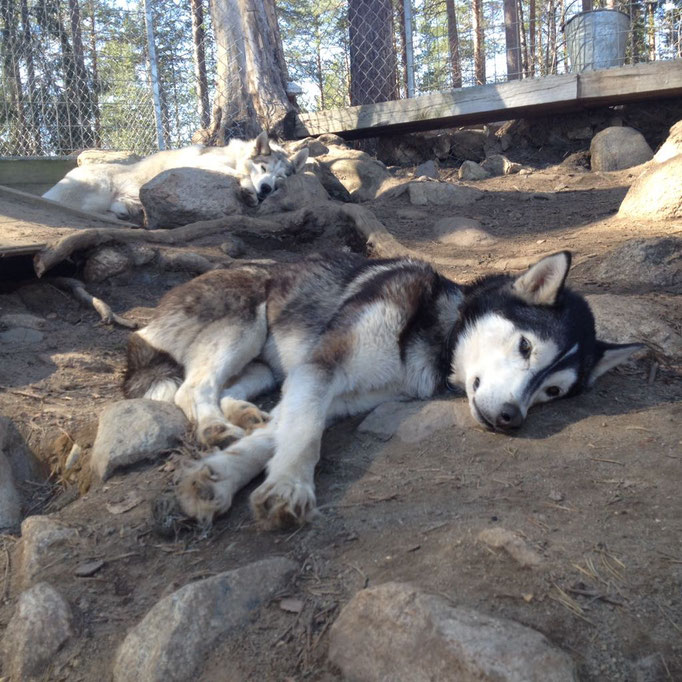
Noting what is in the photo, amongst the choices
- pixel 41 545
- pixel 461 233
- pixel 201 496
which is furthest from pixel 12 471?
pixel 461 233

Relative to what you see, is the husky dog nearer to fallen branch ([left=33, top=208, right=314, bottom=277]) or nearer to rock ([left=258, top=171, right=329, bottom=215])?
rock ([left=258, top=171, right=329, bottom=215])

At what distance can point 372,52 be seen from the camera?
34.6 feet

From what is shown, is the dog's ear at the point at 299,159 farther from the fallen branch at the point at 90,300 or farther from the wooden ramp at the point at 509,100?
the fallen branch at the point at 90,300

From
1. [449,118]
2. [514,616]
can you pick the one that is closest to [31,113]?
A: [449,118]

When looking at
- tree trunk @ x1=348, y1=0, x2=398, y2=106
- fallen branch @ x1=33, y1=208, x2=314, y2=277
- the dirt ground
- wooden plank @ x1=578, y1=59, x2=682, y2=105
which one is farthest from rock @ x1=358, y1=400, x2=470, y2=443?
tree trunk @ x1=348, y1=0, x2=398, y2=106

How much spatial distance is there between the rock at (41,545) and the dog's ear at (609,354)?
112 inches

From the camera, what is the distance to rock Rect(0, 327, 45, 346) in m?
4.73

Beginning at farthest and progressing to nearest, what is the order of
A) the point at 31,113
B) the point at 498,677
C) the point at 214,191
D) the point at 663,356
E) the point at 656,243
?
the point at 31,113, the point at 214,191, the point at 656,243, the point at 663,356, the point at 498,677

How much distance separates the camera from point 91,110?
1018 centimetres

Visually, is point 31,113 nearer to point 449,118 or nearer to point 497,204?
point 449,118

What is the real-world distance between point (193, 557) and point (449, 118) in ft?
30.8

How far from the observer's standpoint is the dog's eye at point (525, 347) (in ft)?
11.1

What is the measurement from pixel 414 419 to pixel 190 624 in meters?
1.72

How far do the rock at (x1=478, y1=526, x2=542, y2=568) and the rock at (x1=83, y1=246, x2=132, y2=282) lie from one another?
468 centimetres
